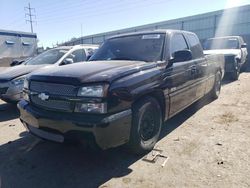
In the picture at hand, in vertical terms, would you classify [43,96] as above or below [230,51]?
below

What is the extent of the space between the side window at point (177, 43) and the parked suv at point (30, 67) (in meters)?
1.98

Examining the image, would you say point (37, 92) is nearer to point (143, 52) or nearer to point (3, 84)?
point (143, 52)

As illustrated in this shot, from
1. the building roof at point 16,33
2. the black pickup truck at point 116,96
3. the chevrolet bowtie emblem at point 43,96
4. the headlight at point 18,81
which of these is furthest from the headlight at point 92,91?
the building roof at point 16,33

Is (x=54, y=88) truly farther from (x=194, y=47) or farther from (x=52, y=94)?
(x=194, y=47)

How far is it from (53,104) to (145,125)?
4.57 ft

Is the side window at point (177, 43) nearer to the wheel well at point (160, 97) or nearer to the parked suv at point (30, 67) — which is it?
the wheel well at point (160, 97)

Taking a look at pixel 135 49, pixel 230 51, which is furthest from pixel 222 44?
pixel 135 49

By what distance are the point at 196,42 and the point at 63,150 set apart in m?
4.00

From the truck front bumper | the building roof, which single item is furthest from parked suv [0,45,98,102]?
the building roof

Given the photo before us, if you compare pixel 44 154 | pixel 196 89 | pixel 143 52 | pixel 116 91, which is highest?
pixel 143 52

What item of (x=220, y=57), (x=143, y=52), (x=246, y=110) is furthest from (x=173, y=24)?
(x=143, y=52)

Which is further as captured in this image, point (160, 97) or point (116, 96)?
point (160, 97)

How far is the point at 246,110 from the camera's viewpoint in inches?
233

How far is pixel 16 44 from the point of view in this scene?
1476 inches
